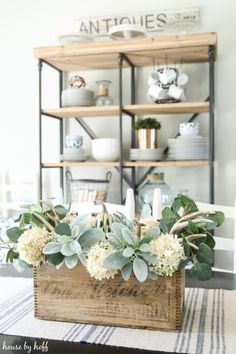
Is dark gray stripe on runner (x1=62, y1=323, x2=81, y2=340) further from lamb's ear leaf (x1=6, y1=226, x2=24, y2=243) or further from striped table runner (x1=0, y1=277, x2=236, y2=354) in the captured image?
lamb's ear leaf (x1=6, y1=226, x2=24, y2=243)

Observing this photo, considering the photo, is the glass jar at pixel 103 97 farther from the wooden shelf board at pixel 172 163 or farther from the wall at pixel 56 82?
the wooden shelf board at pixel 172 163

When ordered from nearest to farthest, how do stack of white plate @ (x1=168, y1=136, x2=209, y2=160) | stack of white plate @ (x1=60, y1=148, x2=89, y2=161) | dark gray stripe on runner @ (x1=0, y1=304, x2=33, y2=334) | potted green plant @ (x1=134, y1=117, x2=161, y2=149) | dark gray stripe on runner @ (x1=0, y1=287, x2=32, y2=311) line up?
dark gray stripe on runner @ (x1=0, y1=304, x2=33, y2=334), dark gray stripe on runner @ (x1=0, y1=287, x2=32, y2=311), stack of white plate @ (x1=168, y1=136, x2=209, y2=160), potted green plant @ (x1=134, y1=117, x2=161, y2=149), stack of white plate @ (x1=60, y1=148, x2=89, y2=161)

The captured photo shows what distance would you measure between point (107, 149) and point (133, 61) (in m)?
0.56

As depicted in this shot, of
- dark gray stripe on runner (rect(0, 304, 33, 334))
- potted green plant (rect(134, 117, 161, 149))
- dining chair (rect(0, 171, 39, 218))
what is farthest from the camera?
dining chair (rect(0, 171, 39, 218))

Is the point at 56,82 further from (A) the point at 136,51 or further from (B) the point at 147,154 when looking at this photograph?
(B) the point at 147,154

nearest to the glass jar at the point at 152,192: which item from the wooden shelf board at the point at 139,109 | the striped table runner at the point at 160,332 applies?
the wooden shelf board at the point at 139,109

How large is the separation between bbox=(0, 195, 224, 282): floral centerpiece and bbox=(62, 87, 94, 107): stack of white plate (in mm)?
1650

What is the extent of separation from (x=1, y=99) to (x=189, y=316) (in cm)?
236

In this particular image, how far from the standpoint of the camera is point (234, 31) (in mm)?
2521

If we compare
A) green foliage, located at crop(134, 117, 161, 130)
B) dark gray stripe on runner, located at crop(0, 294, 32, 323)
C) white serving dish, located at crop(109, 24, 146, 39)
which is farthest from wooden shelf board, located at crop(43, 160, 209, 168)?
dark gray stripe on runner, located at crop(0, 294, 32, 323)

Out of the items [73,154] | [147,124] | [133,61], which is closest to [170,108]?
[147,124]

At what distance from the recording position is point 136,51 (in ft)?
7.66

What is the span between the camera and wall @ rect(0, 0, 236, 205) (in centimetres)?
254

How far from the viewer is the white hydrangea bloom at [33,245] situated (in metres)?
0.86
